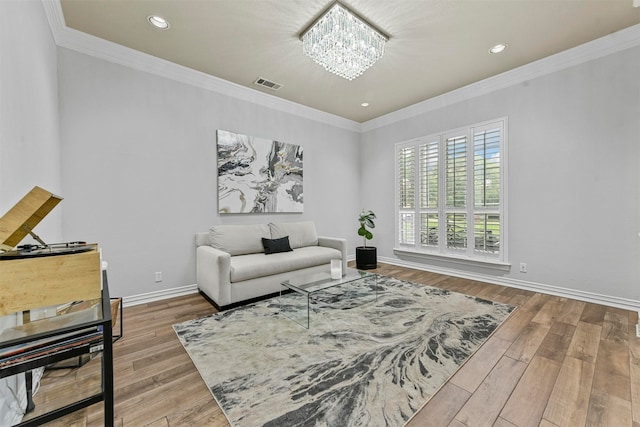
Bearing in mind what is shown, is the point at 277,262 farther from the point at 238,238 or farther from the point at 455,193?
the point at 455,193

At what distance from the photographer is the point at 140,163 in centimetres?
313

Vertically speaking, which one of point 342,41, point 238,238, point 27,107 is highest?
point 342,41

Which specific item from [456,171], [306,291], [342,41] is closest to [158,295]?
[306,291]

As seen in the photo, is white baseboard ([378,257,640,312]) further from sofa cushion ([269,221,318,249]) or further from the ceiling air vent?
the ceiling air vent

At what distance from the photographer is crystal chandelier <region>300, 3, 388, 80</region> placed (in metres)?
2.45

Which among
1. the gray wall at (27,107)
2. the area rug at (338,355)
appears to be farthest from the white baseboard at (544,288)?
the gray wall at (27,107)

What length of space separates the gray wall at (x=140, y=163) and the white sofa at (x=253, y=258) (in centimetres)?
34

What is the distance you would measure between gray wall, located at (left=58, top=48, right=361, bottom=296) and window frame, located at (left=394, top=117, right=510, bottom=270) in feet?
8.58

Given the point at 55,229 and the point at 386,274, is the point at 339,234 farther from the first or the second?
the point at 55,229

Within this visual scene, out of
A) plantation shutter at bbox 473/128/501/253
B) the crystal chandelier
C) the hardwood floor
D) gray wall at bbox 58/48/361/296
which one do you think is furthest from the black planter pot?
the crystal chandelier

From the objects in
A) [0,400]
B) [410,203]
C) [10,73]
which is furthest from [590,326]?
[10,73]

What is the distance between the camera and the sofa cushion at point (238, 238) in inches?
136

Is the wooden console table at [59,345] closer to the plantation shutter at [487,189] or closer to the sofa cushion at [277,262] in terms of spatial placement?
the sofa cushion at [277,262]

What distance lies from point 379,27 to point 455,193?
2.63 meters
